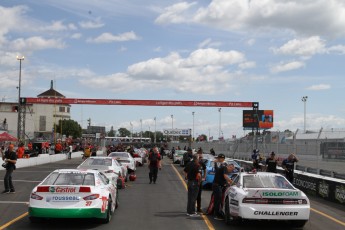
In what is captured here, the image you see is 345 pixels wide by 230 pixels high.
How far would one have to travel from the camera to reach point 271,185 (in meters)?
10.4

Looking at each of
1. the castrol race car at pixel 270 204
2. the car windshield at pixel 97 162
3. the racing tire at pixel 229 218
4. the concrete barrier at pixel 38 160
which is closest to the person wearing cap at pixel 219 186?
the racing tire at pixel 229 218

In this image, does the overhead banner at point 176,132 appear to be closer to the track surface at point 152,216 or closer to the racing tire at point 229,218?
the track surface at point 152,216

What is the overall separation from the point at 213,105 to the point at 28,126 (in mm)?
66565

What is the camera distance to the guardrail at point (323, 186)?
51.4ft

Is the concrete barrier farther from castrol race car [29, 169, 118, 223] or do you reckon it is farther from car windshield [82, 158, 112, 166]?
castrol race car [29, 169, 118, 223]

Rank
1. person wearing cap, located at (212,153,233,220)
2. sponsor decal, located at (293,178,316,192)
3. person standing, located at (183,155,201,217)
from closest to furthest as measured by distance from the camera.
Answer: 1. person wearing cap, located at (212,153,233,220)
2. person standing, located at (183,155,201,217)
3. sponsor decal, located at (293,178,316,192)

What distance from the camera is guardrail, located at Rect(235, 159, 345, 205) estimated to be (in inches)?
617

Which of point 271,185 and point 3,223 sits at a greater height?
point 271,185

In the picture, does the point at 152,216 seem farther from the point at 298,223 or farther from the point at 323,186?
the point at 323,186

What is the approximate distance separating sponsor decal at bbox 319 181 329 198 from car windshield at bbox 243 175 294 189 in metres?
6.90

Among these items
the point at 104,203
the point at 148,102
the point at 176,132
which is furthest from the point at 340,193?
the point at 176,132

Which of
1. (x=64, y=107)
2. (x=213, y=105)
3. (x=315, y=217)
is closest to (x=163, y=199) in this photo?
(x=315, y=217)

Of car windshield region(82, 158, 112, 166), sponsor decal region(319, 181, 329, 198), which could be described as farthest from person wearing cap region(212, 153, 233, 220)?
car windshield region(82, 158, 112, 166)

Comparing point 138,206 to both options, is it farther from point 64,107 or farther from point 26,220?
point 64,107
